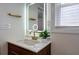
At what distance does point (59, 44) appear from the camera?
159 cm

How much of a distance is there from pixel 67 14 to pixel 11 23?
717 millimetres

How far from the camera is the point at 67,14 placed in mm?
1566

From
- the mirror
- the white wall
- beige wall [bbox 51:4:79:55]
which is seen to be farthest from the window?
the white wall

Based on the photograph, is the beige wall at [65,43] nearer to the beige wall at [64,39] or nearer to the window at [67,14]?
the beige wall at [64,39]

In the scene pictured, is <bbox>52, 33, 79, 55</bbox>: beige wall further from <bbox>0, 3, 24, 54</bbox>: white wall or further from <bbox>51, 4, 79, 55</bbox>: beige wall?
<bbox>0, 3, 24, 54</bbox>: white wall

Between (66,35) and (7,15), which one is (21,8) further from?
(66,35)

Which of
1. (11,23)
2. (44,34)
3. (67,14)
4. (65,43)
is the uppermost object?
(67,14)

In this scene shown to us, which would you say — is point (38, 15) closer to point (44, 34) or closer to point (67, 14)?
point (44, 34)

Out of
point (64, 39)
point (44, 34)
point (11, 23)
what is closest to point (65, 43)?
point (64, 39)

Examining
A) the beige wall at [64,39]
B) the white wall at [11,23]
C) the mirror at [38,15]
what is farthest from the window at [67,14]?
the white wall at [11,23]

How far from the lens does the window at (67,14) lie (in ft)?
5.03

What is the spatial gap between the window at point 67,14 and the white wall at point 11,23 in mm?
464

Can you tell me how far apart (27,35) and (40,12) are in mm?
343
